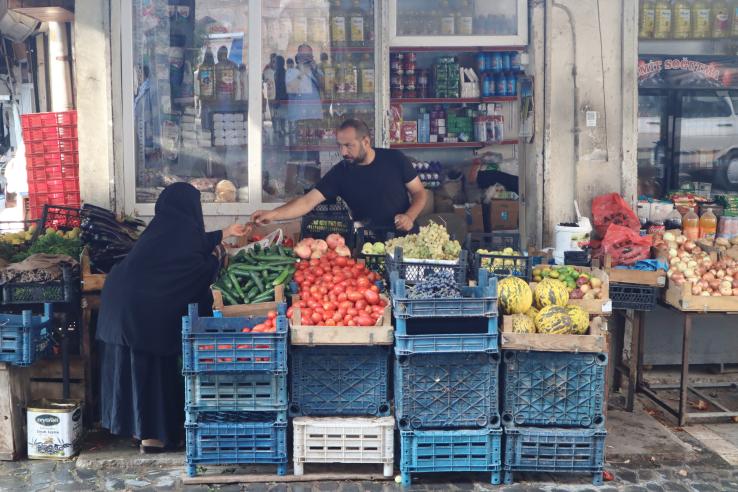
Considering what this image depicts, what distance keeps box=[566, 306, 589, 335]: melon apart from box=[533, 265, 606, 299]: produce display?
1.48 ft

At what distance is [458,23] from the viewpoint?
9.76 meters

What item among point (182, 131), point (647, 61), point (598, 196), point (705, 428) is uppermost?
point (647, 61)

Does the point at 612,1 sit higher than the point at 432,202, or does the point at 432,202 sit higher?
the point at 612,1

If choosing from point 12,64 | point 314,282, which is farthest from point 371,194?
point 12,64

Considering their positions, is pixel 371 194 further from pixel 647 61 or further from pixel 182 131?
pixel 647 61

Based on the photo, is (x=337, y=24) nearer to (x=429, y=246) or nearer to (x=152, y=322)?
(x=429, y=246)

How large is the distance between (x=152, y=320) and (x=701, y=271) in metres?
4.48

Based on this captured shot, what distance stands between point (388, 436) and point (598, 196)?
3.57 meters

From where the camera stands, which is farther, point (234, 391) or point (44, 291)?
point (44, 291)

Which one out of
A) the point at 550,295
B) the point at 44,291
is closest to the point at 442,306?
the point at 550,295

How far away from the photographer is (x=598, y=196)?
8.01 metres

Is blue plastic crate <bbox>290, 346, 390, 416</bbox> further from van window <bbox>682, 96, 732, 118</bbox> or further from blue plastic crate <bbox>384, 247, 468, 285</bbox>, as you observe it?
van window <bbox>682, 96, 732, 118</bbox>

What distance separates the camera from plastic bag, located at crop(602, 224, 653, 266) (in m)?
7.22

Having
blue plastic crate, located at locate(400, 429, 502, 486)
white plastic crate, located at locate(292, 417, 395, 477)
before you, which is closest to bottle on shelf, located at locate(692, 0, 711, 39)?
blue plastic crate, located at locate(400, 429, 502, 486)
